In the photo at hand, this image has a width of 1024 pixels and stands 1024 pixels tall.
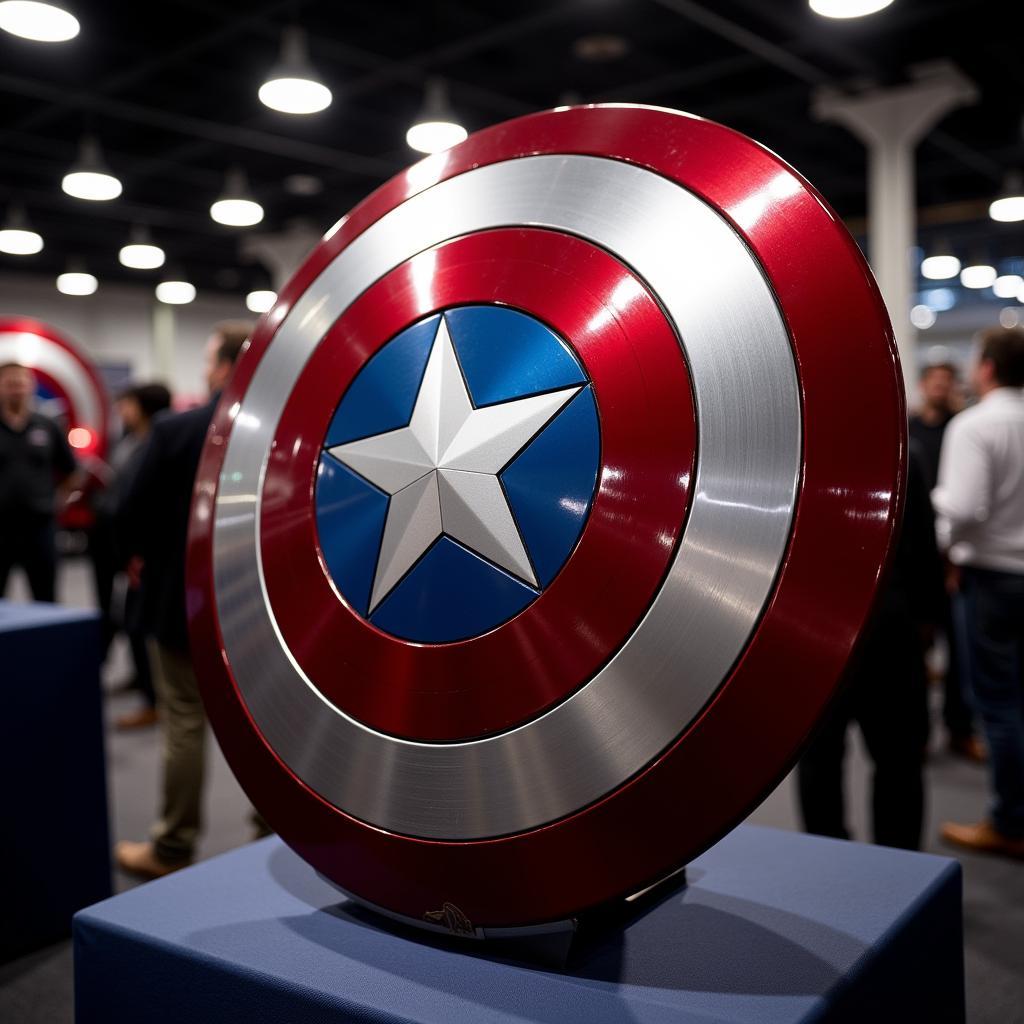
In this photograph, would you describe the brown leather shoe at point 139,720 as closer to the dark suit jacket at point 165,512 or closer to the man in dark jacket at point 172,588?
the man in dark jacket at point 172,588

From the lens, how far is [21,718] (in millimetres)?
2160

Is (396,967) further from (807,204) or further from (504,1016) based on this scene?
(807,204)

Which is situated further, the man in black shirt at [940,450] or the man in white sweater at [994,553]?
the man in black shirt at [940,450]

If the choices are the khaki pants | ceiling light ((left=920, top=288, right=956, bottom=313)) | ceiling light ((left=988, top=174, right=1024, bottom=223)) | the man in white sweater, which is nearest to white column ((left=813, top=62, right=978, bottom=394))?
ceiling light ((left=988, top=174, right=1024, bottom=223))

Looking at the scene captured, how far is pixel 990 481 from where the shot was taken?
2.70 m

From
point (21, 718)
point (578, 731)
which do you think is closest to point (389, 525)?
point (578, 731)

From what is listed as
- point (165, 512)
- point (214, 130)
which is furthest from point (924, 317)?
point (165, 512)

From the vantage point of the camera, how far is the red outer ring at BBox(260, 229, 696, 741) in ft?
2.37

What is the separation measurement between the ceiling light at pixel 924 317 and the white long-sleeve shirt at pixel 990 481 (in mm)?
14693

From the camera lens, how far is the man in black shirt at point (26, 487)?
15.0 ft

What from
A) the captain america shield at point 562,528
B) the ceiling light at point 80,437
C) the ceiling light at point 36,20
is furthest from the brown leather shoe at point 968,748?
the ceiling light at point 80,437

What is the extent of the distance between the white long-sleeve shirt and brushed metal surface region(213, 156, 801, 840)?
2.12m

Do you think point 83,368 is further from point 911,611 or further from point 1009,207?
point 911,611

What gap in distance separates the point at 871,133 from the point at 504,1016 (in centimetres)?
702
